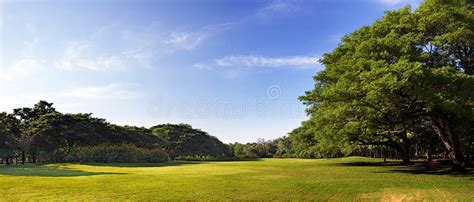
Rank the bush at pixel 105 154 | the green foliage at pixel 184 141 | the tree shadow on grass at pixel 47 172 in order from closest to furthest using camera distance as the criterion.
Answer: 1. the tree shadow on grass at pixel 47 172
2. the bush at pixel 105 154
3. the green foliage at pixel 184 141

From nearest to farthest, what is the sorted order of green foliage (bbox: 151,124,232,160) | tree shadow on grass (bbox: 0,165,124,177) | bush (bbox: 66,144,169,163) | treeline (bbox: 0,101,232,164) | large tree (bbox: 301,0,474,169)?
large tree (bbox: 301,0,474,169) → tree shadow on grass (bbox: 0,165,124,177) → bush (bbox: 66,144,169,163) → treeline (bbox: 0,101,232,164) → green foliage (bbox: 151,124,232,160)

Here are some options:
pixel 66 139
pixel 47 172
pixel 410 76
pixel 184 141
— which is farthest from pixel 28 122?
pixel 410 76

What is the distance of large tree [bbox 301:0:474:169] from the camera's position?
773 inches

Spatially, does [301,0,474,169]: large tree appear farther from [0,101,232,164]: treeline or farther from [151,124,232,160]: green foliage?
[151,124,232,160]: green foliage

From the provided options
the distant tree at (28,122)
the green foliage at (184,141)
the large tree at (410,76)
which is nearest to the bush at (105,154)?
the distant tree at (28,122)

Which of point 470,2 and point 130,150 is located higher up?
point 470,2

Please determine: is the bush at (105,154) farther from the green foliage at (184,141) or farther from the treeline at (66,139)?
the green foliage at (184,141)

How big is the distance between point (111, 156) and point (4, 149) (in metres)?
14.9

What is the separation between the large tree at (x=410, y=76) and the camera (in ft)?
64.4

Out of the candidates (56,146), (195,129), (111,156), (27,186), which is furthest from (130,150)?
(195,129)

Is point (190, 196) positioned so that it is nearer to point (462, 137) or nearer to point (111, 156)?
point (462, 137)

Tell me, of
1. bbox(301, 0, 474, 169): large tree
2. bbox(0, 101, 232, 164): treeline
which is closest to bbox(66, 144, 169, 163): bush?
bbox(0, 101, 232, 164): treeline

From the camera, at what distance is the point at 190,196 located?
1469 cm

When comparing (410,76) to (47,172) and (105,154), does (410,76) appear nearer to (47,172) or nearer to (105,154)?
(47,172)
